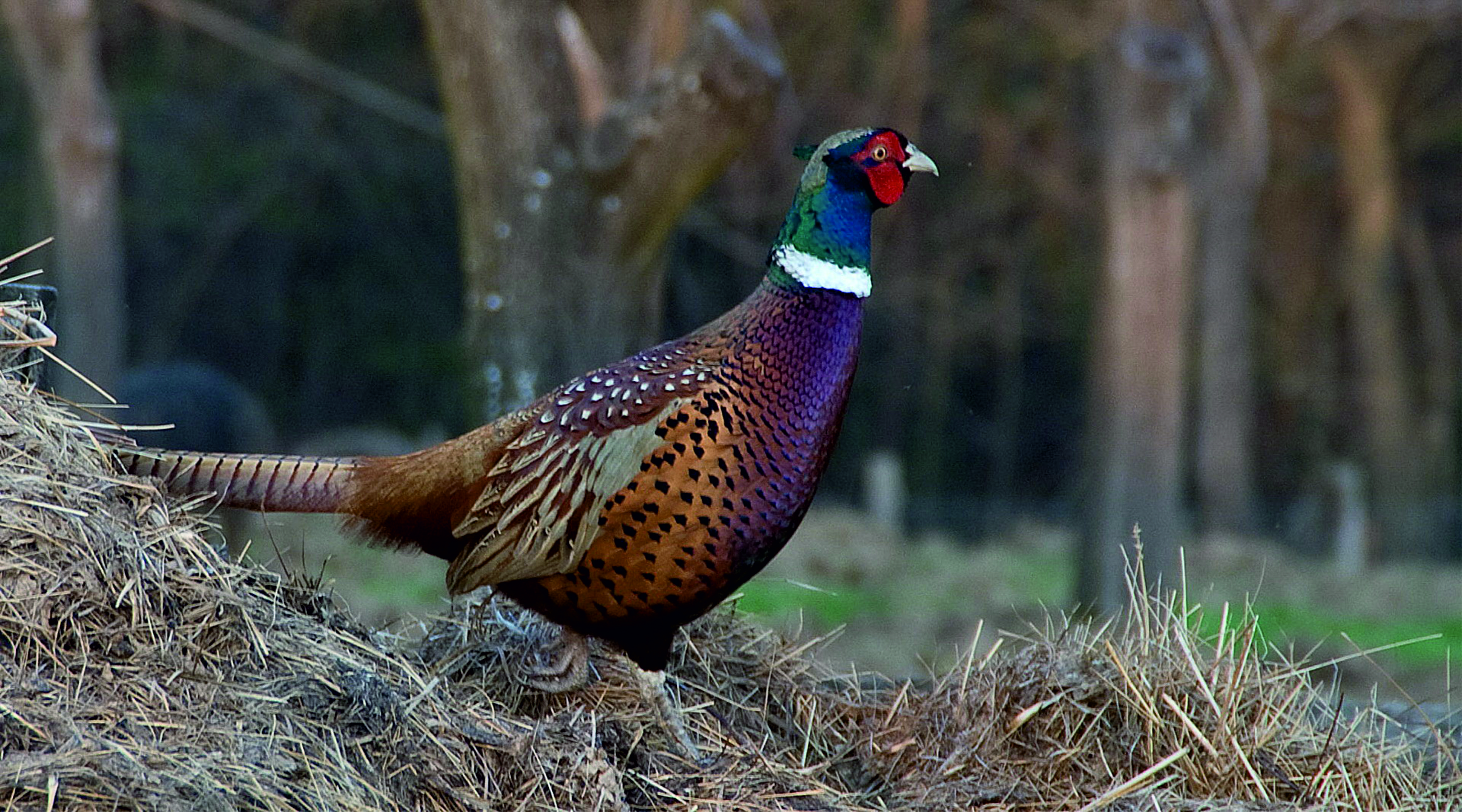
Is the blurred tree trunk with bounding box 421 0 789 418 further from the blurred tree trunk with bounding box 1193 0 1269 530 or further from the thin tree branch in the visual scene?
the blurred tree trunk with bounding box 1193 0 1269 530

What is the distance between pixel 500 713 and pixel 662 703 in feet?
1.30

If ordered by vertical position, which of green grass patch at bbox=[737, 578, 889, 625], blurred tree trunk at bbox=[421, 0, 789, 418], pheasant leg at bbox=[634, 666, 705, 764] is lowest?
green grass patch at bbox=[737, 578, 889, 625]

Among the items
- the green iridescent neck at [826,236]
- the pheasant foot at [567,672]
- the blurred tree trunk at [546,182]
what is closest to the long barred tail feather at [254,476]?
the pheasant foot at [567,672]

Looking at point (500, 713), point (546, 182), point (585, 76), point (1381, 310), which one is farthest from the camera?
point (1381, 310)

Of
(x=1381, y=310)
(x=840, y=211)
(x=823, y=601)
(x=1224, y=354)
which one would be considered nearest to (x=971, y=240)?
(x=1224, y=354)

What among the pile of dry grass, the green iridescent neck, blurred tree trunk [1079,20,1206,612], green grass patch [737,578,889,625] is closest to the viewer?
the pile of dry grass

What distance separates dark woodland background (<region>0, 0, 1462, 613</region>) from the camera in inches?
335

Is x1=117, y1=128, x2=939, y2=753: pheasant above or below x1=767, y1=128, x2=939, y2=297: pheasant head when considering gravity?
below

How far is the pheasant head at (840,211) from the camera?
342 centimetres

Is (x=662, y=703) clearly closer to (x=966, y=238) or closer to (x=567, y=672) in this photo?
(x=567, y=672)

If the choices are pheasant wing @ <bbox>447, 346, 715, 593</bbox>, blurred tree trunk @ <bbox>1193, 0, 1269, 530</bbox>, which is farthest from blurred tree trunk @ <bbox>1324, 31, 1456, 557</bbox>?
pheasant wing @ <bbox>447, 346, 715, 593</bbox>

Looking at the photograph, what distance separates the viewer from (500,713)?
10.4 ft

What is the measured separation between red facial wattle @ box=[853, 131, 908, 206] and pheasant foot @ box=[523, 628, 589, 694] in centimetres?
129

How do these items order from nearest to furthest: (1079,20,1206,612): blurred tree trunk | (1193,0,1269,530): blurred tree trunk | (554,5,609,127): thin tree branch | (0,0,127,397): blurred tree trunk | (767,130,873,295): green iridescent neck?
(767,130,873,295): green iridescent neck < (554,5,609,127): thin tree branch < (1079,20,1206,612): blurred tree trunk < (0,0,127,397): blurred tree trunk < (1193,0,1269,530): blurred tree trunk
